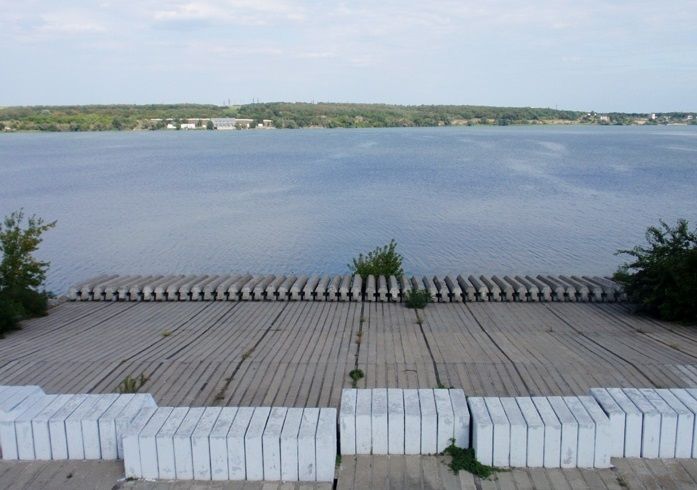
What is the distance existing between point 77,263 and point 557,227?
24.1 meters

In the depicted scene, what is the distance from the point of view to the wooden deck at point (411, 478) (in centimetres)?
571

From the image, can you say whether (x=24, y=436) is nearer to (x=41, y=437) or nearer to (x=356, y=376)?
(x=41, y=437)

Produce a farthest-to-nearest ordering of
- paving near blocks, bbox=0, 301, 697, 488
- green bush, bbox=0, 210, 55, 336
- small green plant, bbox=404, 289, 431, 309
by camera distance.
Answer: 1. small green plant, bbox=404, 289, 431, 309
2. green bush, bbox=0, 210, 55, 336
3. paving near blocks, bbox=0, 301, 697, 488

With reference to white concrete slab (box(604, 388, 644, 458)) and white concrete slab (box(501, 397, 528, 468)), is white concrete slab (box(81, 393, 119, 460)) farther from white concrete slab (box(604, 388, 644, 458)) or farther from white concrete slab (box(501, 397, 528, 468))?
white concrete slab (box(604, 388, 644, 458))

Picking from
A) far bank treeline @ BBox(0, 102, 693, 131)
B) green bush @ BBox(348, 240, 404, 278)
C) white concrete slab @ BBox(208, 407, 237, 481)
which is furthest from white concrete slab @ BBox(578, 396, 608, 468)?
far bank treeline @ BBox(0, 102, 693, 131)

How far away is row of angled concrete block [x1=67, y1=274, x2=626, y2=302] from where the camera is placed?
14.2 m

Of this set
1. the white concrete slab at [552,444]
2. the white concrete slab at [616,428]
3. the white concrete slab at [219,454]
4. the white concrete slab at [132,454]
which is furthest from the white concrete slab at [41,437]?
the white concrete slab at [616,428]

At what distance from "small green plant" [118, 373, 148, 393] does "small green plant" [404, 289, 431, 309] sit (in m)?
6.29

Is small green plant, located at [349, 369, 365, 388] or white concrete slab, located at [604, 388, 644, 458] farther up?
white concrete slab, located at [604, 388, 644, 458]

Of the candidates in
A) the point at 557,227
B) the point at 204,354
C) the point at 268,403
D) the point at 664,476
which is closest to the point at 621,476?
the point at 664,476

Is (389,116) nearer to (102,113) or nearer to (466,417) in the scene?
(102,113)

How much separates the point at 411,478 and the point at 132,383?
4.17 meters

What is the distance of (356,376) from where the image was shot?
8805 millimetres

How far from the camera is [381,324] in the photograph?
12273mm
